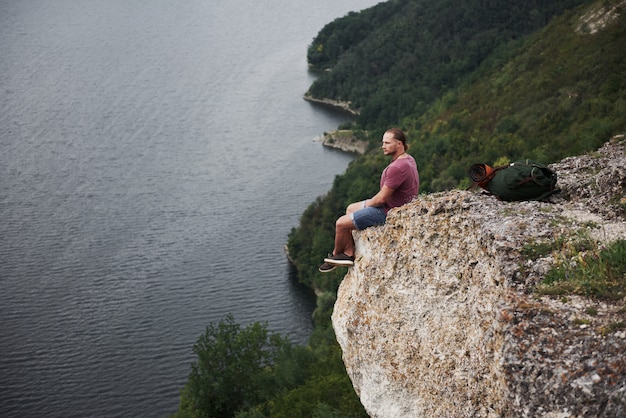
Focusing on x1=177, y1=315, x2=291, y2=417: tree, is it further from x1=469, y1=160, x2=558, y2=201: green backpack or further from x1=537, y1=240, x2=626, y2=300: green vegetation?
x1=537, y1=240, x2=626, y2=300: green vegetation

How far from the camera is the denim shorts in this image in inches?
438

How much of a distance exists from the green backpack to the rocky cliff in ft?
0.74

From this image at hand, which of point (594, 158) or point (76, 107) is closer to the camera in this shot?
point (594, 158)

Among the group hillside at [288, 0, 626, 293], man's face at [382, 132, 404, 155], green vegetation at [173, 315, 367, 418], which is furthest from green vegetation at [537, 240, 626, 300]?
hillside at [288, 0, 626, 293]

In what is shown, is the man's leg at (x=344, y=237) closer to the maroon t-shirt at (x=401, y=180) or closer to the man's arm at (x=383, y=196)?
the man's arm at (x=383, y=196)

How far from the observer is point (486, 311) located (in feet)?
28.0

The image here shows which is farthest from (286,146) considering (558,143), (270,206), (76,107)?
(558,143)

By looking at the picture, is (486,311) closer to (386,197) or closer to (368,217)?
(386,197)

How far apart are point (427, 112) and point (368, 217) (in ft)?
352

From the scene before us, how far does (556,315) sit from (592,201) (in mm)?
3387

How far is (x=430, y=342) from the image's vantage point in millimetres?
9758

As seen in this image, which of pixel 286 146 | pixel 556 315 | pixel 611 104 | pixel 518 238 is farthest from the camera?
pixel 286 146

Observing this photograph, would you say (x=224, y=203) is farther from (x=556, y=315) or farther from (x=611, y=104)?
(x=556, y=315)

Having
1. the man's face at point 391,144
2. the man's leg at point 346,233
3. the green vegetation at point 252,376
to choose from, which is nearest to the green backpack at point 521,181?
the man's face at point 391,144
